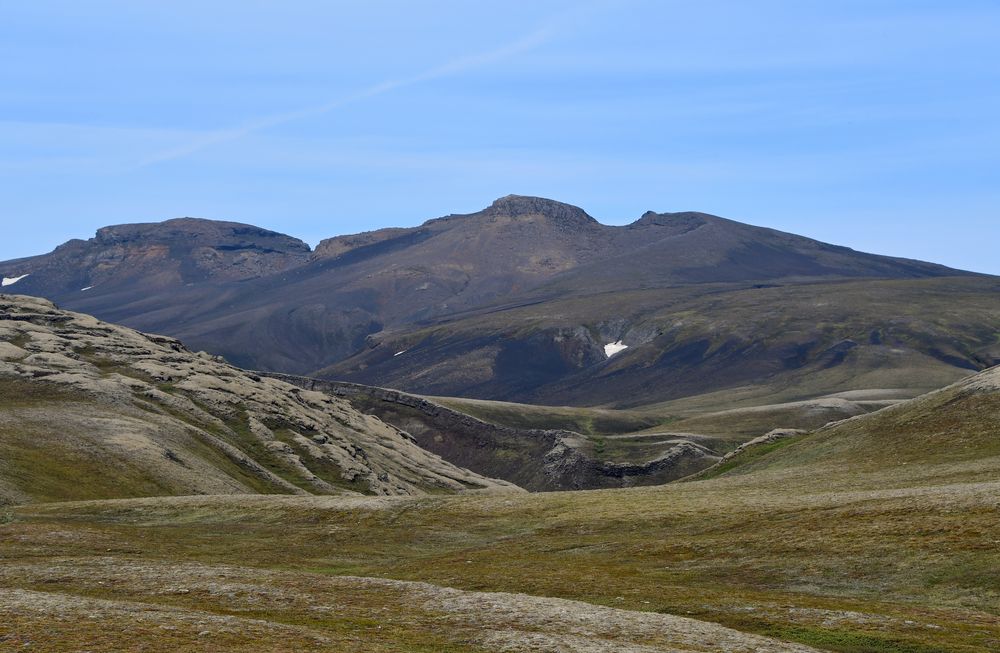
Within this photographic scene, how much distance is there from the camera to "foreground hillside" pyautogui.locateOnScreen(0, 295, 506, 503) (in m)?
114

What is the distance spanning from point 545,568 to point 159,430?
286 feet

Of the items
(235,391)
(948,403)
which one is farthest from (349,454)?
(948,403)

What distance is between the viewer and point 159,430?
134625 mm

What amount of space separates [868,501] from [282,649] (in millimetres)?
42987

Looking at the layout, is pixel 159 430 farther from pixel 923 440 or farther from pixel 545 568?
pixel 923 440

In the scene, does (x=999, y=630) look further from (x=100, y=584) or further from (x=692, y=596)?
(x=100, y=584)

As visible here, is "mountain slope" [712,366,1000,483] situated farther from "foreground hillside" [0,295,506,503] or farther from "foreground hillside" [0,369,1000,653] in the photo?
"foreground hillside" [0,295,506,503]

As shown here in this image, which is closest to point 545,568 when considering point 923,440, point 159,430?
point 923,440

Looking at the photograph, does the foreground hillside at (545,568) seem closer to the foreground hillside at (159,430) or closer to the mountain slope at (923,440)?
the mountain slope at (923,440)

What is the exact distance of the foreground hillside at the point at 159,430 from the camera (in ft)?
372

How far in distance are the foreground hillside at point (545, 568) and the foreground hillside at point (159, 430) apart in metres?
25.8

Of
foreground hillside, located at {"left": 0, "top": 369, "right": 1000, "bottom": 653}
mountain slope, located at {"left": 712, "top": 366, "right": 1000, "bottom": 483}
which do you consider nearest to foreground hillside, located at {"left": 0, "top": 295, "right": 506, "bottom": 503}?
foreground hillside, located at {"left": 0, "top": 369, "right": 1000, "bottom": 653}

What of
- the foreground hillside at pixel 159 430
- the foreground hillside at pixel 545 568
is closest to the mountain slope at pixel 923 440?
the foreground hillside at pixel 545 568

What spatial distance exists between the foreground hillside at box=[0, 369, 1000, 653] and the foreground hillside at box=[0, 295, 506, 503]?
84.7 ft
